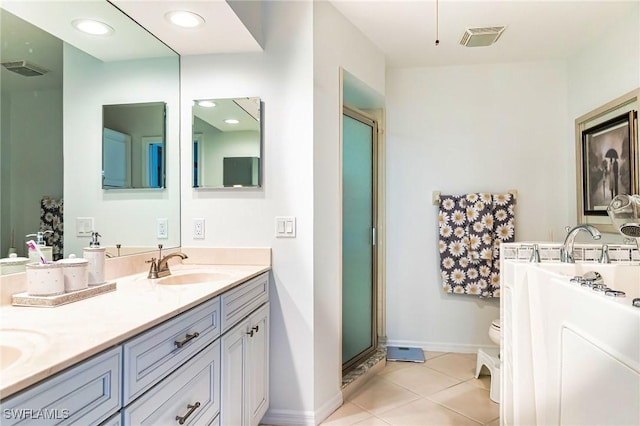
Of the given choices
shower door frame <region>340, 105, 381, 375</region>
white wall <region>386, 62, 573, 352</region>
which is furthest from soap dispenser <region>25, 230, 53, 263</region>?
white wall <region>386, 62, 573, 352</region>

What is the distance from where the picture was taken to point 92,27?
5.22ft

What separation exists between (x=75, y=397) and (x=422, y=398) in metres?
2.07

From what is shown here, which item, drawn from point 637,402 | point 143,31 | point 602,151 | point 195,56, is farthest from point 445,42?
point 637,402

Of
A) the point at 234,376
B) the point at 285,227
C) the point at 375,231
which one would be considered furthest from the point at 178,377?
the point at 375,231

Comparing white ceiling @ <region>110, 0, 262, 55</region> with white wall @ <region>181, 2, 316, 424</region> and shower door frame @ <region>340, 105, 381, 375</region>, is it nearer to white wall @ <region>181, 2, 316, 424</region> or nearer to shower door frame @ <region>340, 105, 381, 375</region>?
white wall @ <region>181, 2, 316, 424</region>

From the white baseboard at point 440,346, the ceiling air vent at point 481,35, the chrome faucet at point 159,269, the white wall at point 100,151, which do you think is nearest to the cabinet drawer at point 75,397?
the white wall at point 100,151

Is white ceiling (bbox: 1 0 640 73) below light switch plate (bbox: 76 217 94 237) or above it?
above

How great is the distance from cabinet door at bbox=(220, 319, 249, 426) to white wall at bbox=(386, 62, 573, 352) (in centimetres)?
178

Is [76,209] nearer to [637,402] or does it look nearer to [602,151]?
[637,402]

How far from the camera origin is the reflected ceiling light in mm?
1526

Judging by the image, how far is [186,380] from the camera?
117 centimetres

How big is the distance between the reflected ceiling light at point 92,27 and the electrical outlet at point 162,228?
95cm

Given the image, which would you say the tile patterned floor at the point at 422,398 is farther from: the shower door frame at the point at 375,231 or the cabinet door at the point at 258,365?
the cabinet door at the point at 258,365

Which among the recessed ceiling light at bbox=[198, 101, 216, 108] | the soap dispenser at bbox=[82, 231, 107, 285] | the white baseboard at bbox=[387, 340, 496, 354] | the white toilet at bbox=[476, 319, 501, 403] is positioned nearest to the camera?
the soap dispenser at bbox=[82, 231, 107, 285]
